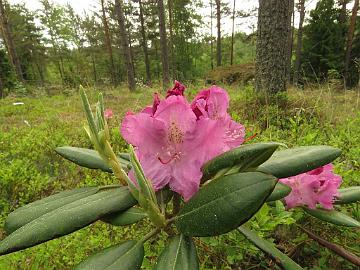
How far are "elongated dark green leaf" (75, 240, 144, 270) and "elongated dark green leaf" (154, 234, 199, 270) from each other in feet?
0.20

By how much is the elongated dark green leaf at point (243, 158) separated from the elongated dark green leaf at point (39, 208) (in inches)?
14.2

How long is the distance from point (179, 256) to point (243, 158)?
0.86 feet

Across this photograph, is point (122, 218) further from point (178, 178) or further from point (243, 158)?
point (243, 158)

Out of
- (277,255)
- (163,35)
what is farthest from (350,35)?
(277,255)

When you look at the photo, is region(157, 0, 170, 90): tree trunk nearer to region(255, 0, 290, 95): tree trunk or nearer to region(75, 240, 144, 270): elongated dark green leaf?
region(255, 0, 290, 95): tree trunk

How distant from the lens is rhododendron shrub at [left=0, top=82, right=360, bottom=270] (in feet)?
2.11

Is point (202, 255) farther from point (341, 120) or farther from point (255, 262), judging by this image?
point (341, 120)

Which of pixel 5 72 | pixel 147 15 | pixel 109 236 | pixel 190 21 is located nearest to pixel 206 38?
pixel 190 21

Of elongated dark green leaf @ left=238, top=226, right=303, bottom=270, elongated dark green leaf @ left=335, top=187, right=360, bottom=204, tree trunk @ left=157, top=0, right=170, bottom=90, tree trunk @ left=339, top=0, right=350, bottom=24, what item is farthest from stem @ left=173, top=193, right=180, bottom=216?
tree trunk @ left=339, top=0, right=350, bottom=24

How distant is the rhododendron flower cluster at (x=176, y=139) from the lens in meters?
0.71

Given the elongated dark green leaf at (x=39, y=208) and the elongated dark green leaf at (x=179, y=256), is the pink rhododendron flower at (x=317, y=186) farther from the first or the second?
the elongated dark green leaf at (x=39, y=208)

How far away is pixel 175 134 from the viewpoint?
74cm

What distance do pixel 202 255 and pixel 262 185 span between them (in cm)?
86

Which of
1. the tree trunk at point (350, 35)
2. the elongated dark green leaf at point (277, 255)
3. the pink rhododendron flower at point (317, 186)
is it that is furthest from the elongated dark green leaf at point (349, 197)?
the tree trunk at point (350, 35)
